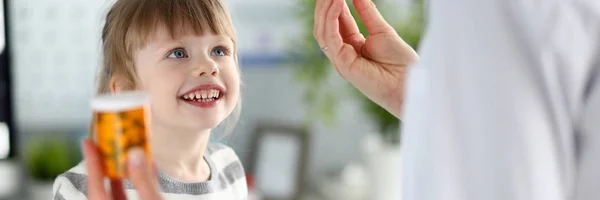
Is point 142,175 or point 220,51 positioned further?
point 220,51

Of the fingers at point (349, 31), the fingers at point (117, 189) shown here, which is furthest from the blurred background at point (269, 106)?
the fingers at point (117, 189)

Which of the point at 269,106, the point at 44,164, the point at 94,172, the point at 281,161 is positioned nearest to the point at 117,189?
the point at 94,172

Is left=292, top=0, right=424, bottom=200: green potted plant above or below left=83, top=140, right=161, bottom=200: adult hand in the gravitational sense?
below

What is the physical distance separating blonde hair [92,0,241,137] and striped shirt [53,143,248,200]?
0.12 metres

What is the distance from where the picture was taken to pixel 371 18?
997 millimetres

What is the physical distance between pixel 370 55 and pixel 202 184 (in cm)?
29

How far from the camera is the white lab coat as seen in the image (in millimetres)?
495

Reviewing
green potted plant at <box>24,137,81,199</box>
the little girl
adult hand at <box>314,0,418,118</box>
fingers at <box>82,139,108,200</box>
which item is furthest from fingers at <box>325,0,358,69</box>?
green potted plant at <box>24,137,81,199</box>

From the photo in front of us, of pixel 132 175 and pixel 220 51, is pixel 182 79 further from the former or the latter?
pixel 132 175

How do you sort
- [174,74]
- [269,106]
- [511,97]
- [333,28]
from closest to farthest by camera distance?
[511,97]
[174,74]
[333,28]
[269,106]

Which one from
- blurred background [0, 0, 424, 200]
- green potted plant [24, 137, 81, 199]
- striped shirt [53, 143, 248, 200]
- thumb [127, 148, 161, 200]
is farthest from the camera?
blurred background [0, 0, 424, 200]

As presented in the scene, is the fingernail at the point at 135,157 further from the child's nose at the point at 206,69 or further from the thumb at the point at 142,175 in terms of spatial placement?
the child's nose at the point at 206,69

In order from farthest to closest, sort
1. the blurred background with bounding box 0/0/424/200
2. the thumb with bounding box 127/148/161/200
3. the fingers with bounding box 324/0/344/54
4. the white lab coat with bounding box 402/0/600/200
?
1. the blurred background with bounding box 0/0/424/200
2. the fingers with bounding box 324/0/344/54
3. the thumb with bounding box 127/148/161/200
4. the white lab coat with bounding box 402/0/600/200

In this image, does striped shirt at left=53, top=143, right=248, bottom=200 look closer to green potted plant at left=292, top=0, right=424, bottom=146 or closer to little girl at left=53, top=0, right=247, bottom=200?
little girl at left=53, top=0, right=247, bottom=200
